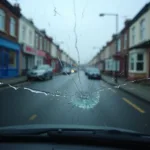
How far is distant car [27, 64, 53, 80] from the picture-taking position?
9172mm

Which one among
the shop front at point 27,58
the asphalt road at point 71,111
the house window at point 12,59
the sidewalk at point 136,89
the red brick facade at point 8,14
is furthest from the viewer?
the sidewalk at point 136,89

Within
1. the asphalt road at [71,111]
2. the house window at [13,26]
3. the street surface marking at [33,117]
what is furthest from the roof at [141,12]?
the street surface marking at [33,117]

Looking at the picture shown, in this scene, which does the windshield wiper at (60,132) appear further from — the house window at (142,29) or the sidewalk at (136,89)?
the house window at (142,29)

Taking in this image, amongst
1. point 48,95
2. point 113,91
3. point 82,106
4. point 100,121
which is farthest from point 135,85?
point 100,121

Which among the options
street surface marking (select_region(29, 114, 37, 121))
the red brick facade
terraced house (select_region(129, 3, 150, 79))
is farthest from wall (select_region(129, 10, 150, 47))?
street surface marking (select_region(29, 114, 37, 121))

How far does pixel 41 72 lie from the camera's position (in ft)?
32.4

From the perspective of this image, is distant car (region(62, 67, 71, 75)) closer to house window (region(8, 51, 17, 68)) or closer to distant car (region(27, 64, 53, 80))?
distant car (region(27, 64, 53, 80))

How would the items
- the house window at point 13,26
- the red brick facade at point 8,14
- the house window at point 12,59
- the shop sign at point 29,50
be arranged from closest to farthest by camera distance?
the red brick facade at point 8,14 < the shop sign at point 29,50 < the house window at point 12,59 < the house window at point 13,26

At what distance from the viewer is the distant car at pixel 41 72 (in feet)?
30.1

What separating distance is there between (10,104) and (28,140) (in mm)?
5400

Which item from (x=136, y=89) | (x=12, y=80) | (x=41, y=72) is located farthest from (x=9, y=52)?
(x=136, y=89)

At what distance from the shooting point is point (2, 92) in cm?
945

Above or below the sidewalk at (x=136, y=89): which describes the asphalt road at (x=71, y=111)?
below

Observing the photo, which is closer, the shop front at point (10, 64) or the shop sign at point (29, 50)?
the shop sign at point (29, 50)
